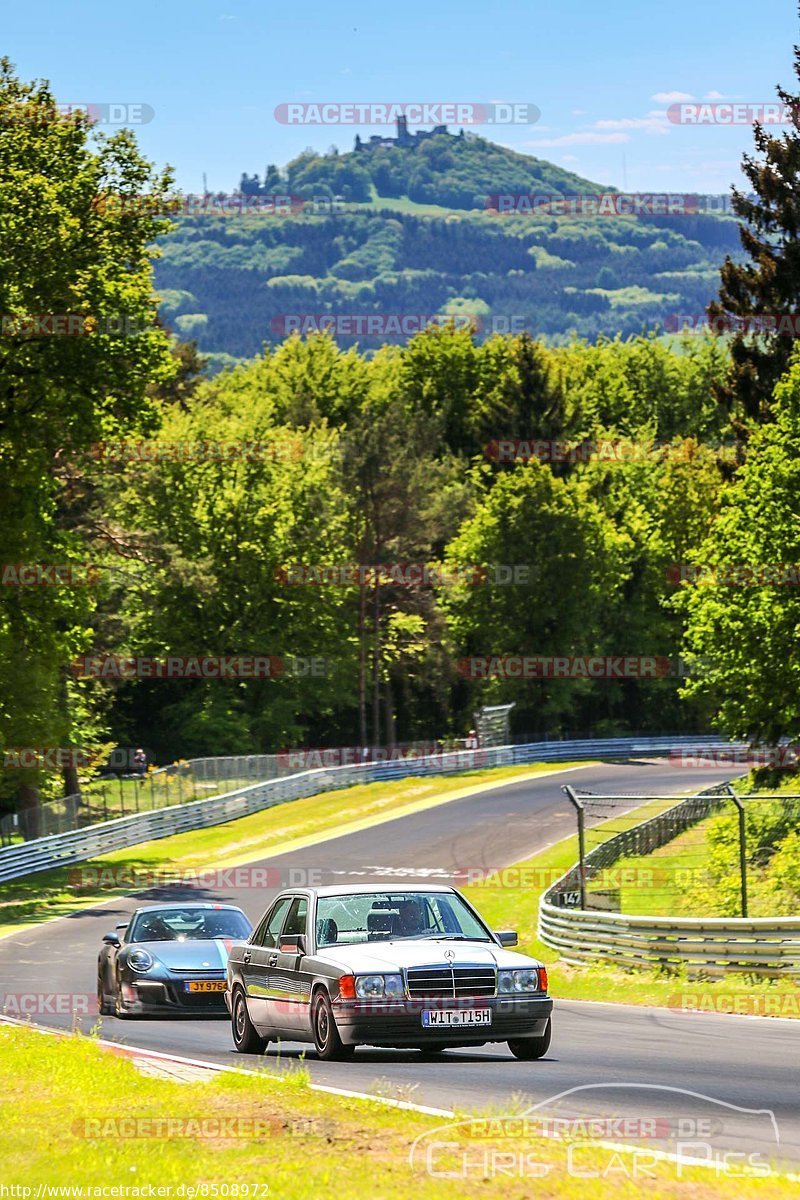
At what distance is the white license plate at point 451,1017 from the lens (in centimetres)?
1312

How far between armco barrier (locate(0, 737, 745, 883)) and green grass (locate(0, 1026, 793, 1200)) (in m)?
34.6

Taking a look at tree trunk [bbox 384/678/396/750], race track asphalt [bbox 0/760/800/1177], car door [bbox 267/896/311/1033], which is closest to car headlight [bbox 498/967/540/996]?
race track asphalt [bbox 0/760/800/1177]

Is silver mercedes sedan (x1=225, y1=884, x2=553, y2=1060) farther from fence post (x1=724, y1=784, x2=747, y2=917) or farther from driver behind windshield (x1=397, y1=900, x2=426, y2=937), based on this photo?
A: fence post (x1=724, y1=784, x2=747, y2=917)

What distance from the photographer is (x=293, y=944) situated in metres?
14.5

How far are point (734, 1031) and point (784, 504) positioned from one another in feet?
94.7

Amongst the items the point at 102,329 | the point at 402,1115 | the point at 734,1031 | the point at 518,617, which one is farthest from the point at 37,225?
the point at 518,617

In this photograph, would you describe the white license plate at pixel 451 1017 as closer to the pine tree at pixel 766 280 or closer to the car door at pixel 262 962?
the car door at pixel 262 962

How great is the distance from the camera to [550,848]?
4538 cm

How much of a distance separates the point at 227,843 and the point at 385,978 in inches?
1556

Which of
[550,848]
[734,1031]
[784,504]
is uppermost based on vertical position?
[784,504]

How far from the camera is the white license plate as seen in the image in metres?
13.1

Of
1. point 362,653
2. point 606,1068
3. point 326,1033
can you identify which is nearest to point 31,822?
point 362,653

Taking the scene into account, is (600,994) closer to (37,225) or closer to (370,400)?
(37,225)

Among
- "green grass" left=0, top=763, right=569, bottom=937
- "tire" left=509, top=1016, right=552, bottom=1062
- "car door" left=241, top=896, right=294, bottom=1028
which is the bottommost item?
"green grass" left=0, top=763, right=569, bottom=937
